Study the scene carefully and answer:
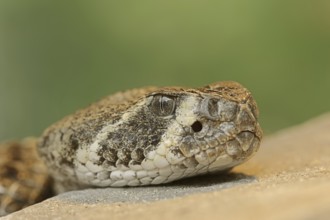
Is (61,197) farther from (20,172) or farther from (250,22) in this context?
(250,22)

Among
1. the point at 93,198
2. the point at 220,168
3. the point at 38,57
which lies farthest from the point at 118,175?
the point at 38,57

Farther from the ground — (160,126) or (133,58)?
(133,58)

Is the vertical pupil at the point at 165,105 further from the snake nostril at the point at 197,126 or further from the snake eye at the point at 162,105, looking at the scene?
the snake nostril at the point at 197,126

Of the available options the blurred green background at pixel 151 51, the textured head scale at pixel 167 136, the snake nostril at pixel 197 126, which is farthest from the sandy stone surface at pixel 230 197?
the blurred green background at pixel 151 51

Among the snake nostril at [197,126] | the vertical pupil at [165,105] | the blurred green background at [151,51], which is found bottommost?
the snake nostril at [197,126]

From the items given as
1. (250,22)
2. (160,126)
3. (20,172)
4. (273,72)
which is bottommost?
(160,126)

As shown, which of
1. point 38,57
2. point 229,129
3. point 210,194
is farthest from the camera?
point 38,57

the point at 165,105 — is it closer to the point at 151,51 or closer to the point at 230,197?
the point at 230,197
